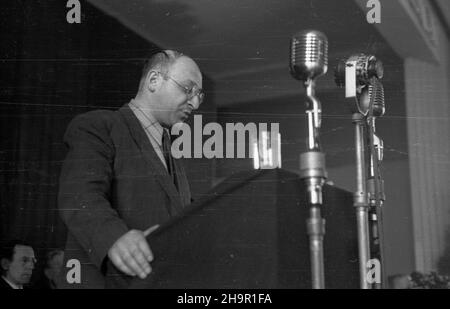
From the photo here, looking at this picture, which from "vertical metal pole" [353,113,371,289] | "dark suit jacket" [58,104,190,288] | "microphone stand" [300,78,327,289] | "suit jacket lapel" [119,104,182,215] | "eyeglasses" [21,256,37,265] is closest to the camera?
"microphone stand" [300,78,327,289]

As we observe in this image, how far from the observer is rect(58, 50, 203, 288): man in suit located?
4.49ft

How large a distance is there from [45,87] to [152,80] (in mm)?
299

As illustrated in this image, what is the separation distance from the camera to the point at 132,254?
1.22 m

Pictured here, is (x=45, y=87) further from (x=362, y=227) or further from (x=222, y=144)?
(x=362, y=227)

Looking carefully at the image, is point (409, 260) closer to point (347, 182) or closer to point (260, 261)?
point (347, 182)

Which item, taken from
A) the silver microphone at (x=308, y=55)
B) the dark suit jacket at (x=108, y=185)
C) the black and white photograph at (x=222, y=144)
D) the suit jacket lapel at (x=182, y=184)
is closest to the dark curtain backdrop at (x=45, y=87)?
the black and white photograph at (x=222, y=144)

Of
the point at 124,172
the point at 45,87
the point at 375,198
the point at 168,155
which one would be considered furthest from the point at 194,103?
the point at 375,198

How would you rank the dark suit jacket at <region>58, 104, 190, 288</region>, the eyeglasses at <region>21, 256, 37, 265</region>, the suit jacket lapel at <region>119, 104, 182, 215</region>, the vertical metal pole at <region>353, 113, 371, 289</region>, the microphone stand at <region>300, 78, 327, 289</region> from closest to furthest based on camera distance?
1. the microphone stand at <region>300, 78, 327, 289</region>
2. the vertical metal pole at <region>353, 113, 371, 289</region>
3. the dark suit jacket at <region>58, 104, 190, 288</region>
4. the suit jacket lapel at <region>119, 104, 182, 215</region>
5. the eyeglasses at <region>21, 256, 37, 265</region>

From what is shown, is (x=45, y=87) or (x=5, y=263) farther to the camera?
(x=45, y=87)

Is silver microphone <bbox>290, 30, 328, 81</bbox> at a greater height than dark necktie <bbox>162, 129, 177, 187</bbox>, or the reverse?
silver microphone <bbox>290, 30, 328, 81</bbox>

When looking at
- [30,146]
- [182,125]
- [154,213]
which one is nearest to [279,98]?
[182,125]

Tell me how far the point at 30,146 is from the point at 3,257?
27 cm

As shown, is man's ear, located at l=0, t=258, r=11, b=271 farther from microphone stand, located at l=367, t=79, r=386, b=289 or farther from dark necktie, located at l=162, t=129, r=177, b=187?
microphone stand, located at l=367, t=79, r=386, b=289

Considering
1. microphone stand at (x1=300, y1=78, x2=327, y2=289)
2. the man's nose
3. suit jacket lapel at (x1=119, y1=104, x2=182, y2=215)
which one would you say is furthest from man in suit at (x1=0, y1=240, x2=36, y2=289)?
microphone stand at (x1=300, y1=78, x2=327, y2=289)
